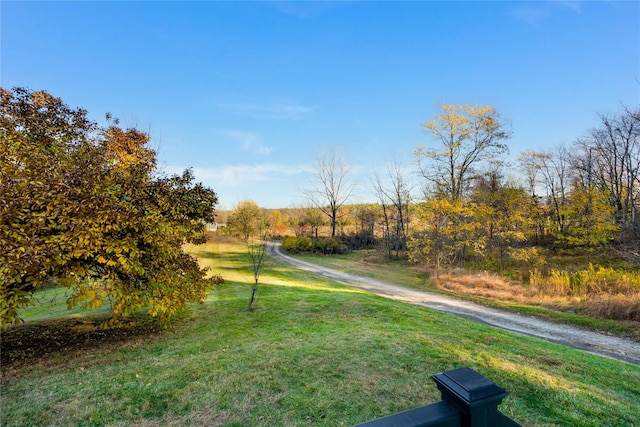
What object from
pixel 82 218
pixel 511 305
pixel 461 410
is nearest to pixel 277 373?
pixel 461 410

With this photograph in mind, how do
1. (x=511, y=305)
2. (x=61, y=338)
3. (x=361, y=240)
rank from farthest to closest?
(x=361, y=240) < (x=511, y=305) < (x=61, y=338)

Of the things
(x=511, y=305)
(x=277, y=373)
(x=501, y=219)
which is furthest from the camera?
(x=501, y=219)

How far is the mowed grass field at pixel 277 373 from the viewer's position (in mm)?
3234

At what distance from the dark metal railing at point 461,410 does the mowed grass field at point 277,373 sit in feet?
7.96

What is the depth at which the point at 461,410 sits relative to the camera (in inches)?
41.4

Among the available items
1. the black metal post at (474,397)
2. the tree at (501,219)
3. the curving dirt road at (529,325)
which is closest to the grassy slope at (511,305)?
the curving dirt road at (529,325)

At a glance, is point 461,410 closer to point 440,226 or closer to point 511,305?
point 511,305

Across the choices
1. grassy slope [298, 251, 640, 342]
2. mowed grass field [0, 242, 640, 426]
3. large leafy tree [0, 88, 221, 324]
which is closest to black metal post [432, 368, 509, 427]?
mowed grass field [0, 242, 640, 426]

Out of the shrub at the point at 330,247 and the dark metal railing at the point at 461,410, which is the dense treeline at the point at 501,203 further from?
the dark metal railing at the point at 461,410

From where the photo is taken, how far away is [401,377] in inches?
157

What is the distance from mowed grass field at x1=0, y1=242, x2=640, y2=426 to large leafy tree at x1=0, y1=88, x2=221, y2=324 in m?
0.93

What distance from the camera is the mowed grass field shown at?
3234 mm

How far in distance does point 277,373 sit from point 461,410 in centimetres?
354

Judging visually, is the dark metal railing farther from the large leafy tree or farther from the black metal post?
the large leafy tree
